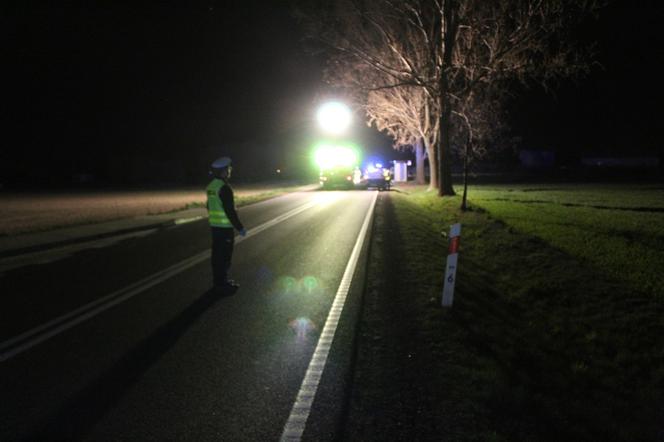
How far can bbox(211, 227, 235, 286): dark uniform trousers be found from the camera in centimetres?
727

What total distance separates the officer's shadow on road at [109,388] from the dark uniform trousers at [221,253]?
1342mm

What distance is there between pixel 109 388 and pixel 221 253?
3.33 metres

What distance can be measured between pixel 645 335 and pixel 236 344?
16.3ft

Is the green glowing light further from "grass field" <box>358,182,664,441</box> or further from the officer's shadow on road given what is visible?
the officer's shadow on road

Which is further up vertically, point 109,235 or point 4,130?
point 4,130

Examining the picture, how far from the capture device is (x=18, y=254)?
10922 mm

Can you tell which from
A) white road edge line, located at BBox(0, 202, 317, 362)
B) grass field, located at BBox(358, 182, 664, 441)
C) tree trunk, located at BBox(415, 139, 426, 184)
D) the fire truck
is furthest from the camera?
tree trunk, located at BBox(415, 139, 426, 184)

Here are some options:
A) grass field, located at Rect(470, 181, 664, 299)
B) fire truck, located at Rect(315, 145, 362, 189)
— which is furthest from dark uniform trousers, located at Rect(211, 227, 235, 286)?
fire truck, located at Rect(315, 145, 362, 189)

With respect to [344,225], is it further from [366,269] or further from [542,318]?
[542,318]

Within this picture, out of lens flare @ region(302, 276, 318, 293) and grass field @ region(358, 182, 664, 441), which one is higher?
lens flare @ region(302, 276, 318, 293)

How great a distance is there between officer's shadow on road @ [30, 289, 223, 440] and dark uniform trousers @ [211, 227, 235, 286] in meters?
1.34

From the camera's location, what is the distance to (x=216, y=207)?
7148 millimetres

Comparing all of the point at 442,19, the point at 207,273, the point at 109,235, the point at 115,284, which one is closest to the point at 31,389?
the point at 115,284

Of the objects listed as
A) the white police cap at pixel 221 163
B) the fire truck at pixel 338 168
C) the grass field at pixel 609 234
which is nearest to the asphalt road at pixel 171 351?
the white police cap at pixel 221 163
